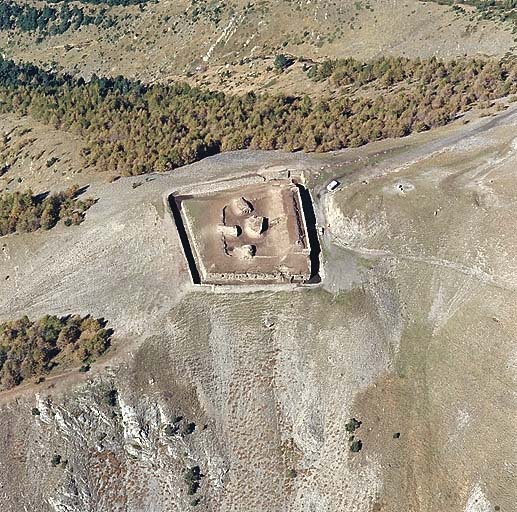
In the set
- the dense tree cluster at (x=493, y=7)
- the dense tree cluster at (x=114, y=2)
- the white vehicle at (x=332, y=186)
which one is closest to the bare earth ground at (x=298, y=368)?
the white vehicle at (x=332, y=186)

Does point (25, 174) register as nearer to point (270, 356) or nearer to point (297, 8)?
point (270, 356)

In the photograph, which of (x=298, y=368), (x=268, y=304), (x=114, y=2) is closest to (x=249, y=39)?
(x=114, y=2)

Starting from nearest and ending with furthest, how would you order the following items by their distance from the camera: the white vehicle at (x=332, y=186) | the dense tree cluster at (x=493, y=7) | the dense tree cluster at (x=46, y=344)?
the dense tree cluster at (x=46, y=344) < the white vehicle at (x=332, y=186) < the dense tree cluster at (x=493, y=7)

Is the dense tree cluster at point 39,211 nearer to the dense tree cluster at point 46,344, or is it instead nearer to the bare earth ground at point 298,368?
the bare earth ground at point 298,368

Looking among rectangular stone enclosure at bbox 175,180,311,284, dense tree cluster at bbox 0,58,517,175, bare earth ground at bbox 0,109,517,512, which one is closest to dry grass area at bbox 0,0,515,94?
dense tree cluster at bbox 0,58,517,175

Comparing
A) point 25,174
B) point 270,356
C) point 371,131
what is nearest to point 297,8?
point 371,131

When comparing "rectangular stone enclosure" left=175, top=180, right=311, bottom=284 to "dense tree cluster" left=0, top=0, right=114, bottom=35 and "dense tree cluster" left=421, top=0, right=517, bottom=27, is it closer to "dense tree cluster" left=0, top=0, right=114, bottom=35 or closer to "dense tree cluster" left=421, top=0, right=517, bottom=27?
"dense tree cluster" left=421, top=0, right=517, bottom=27
